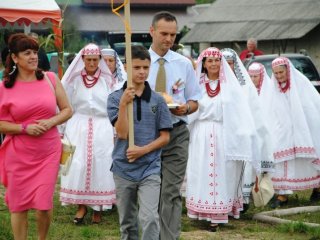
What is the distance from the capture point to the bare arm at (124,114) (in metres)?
6.65

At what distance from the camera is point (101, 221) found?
1026 centimetres

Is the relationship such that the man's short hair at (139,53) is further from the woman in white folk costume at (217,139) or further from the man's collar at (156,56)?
the woman in white folk costume at (217,139)

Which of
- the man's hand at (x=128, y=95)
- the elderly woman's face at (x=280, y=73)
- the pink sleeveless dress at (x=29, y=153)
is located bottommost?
the pink sleeveless dress at (x=29, y=153)

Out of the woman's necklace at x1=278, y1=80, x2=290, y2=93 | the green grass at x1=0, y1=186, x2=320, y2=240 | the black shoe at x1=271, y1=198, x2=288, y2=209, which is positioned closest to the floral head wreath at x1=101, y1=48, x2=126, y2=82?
the green grass at x1=0, y1=186, x2=320, y2=240

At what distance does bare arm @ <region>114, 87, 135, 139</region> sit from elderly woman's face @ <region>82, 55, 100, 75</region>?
3.33m

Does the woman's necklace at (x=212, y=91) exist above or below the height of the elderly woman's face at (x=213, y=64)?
below

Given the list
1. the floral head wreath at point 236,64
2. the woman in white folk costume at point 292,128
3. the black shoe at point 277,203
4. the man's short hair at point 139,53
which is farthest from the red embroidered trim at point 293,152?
the man's short hair at point 139,53

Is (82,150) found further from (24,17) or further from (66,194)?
(24,17)

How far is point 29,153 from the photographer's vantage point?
7480 millimetres

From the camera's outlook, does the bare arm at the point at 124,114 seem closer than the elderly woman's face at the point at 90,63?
Yes

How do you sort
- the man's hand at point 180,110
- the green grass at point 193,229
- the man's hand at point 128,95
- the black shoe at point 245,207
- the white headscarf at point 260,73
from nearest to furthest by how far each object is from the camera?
the man's hand at point 128,95, the man's hand at point 180,110, the green grass at point 193,229, the black shoe at point 245,207, the white headscarf at point 260,73

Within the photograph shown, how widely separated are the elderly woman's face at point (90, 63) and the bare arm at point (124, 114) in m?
3.33

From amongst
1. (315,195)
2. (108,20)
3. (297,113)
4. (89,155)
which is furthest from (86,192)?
(108,20)

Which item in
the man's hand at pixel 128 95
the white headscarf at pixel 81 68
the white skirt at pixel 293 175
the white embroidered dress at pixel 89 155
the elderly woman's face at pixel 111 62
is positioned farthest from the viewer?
the white skirt at pixel 293 175
